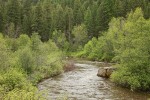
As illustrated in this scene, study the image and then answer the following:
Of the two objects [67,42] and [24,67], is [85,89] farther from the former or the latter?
[67,42]

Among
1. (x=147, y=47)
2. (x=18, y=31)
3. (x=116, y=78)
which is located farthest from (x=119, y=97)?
(x=18, y=31)

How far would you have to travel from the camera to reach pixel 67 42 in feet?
307

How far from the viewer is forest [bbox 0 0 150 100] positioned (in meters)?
34.7

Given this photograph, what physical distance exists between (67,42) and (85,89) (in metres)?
59.3

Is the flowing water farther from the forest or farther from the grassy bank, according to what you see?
the grassy bank

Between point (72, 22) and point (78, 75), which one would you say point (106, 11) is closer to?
point (72, 22)

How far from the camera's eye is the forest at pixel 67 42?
34688 millimetres

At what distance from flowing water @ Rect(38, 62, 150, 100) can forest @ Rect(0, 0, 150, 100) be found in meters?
1.64

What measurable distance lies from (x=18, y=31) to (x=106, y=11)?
2903 centimetres

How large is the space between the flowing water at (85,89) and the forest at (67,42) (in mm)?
1641

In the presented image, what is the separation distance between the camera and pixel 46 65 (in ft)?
152

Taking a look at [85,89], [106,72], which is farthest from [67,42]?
[85,89]

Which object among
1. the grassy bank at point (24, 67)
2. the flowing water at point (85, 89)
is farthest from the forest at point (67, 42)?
the flowing water at point (85, 89)

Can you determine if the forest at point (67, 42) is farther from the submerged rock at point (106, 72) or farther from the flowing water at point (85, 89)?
the submerged rock at point (106, 72)
